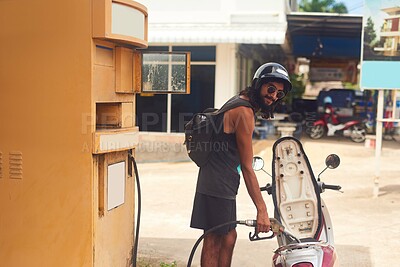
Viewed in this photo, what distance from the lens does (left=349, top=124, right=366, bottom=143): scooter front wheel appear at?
1600cm

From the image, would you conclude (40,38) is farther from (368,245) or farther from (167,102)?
(167,102)

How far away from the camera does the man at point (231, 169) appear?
12.4 ft

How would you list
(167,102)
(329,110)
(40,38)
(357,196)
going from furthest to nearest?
(329,110) → (167,102) → (357,196) → (40,38)

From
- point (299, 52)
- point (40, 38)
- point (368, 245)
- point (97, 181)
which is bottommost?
point (368, 245)

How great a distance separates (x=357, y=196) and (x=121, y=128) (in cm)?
566

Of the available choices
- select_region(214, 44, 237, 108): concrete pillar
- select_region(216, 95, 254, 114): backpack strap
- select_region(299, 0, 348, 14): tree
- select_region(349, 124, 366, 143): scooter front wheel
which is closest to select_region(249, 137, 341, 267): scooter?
select_region(216, 95, 254, 114): backpack strap

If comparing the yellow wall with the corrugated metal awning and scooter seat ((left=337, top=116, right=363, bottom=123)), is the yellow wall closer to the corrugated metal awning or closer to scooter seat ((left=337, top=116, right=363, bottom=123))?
the corrugated metal awning

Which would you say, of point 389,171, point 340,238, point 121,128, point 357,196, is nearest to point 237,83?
→ point 389,171

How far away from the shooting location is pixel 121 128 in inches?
161

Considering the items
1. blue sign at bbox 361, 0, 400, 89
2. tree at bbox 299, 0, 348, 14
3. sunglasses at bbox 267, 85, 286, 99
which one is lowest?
sunglasses at bbox 267, 85, 286, 99

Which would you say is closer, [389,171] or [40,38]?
[40,38]

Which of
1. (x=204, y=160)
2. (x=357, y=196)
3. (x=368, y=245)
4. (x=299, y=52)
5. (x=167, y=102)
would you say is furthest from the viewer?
(x=299, y=52)

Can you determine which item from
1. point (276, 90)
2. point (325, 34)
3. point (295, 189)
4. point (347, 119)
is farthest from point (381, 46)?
point (325, 34)

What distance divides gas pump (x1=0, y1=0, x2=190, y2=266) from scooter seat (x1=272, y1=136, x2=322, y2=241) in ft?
4.04
